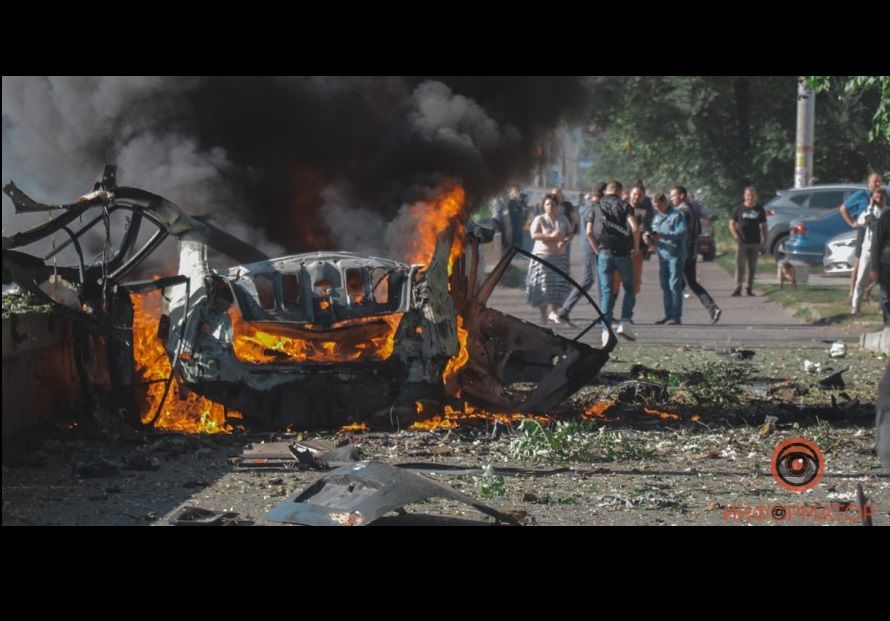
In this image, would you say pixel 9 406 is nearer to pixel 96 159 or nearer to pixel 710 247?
pixel 96 159

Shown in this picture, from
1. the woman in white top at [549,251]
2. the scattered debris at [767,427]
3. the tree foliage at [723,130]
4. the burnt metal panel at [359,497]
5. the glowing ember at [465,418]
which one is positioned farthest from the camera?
the tree foliage at [723,130]

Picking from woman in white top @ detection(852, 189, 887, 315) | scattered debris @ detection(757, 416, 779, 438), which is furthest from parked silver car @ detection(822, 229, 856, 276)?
scattered debris @ detection(757, 416, 779, 438)

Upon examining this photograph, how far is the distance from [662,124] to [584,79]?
16.2 metres

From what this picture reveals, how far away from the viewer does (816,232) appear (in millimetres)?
24688

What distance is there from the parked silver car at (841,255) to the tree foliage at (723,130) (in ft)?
27.8

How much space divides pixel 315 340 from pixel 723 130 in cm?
2408

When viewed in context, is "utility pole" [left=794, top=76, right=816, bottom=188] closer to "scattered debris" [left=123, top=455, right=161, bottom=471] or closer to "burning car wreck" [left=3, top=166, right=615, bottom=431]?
"burning car wreck" [left=3, top=166, right=615, bottom=431]

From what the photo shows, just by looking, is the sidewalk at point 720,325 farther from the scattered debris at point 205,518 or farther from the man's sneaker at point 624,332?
the scattered debris at point 205,518

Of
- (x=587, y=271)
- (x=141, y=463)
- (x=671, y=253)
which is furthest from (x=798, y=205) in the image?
(x=141, y=463)

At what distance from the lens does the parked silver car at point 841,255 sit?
69.8 feet

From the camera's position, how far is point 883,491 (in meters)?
7.45

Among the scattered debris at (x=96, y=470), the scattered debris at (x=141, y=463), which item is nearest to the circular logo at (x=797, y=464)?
the scattered debris at (x=141, y=463)

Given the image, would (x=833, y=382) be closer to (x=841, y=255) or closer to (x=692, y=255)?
(x=692, y=255)

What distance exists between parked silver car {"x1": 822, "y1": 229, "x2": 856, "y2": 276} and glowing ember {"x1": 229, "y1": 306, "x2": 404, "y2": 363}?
13.9 metres
